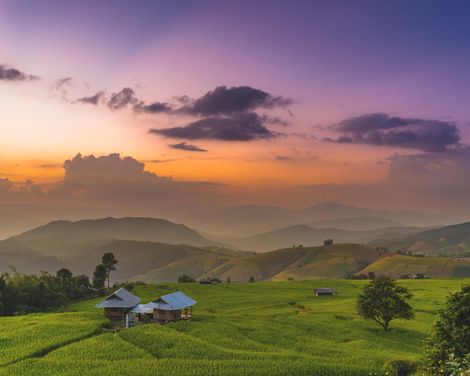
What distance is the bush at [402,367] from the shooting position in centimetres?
6353

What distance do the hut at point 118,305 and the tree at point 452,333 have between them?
2157 inches

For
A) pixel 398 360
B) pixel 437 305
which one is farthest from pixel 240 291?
pixel 398 360

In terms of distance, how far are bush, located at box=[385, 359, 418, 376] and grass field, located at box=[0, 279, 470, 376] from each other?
4.75 ft

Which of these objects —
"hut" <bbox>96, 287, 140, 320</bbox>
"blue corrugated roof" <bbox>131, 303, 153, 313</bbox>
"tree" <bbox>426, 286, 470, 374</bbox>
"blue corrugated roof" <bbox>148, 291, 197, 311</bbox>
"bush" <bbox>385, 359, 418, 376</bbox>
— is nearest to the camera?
"tree" <bbox>426, 286, 470, 374</bbox>

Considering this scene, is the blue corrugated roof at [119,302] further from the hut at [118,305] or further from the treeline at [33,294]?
the treeline at [33,294]

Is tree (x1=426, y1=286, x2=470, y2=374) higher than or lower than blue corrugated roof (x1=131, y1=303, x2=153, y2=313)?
higher

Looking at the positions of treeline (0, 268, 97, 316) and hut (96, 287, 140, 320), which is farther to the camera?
treeline (0, 268, 97, 316)

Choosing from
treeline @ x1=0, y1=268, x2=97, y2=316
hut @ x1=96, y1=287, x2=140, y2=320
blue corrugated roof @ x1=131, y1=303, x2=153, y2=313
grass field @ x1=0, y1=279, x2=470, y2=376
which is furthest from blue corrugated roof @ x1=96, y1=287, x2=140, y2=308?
treeline @ x1=0, y1=268, x2=97, y2=316

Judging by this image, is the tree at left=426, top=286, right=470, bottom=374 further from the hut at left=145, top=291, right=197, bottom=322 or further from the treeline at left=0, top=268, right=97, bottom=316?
the treeline at left=0, top=268, right=97, bottom=316

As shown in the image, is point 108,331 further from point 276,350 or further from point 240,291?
point 240,291

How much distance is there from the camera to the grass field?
6109 centimetres

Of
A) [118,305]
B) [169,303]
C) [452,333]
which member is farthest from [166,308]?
[452,333]

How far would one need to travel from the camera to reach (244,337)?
81.1 metres

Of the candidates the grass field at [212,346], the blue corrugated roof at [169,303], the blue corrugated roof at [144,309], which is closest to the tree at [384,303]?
the grass field at [212,346]
